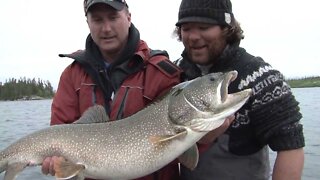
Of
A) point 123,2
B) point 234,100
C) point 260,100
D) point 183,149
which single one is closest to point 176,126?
point 183,149

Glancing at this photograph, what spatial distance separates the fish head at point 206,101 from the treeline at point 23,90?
292 ft

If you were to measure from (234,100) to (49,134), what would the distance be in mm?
1790

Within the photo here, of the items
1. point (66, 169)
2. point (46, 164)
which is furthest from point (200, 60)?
point (46, 164)

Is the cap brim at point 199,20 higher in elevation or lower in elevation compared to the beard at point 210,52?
higher

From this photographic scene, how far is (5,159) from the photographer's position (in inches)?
167

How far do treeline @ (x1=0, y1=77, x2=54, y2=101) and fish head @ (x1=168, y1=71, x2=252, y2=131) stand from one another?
88931 millimetres

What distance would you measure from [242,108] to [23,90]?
8926 cm

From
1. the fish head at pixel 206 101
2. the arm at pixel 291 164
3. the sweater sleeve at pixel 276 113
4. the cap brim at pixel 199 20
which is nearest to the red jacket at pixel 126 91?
the fish head at pixel 206 101

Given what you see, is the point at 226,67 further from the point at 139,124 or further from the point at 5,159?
the point at 5,159

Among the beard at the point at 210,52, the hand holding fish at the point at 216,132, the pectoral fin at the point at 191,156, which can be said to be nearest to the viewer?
the hand holding fish at the point at 216,132

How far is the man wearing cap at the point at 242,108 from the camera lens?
3869 mm

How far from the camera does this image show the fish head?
11.7 ft

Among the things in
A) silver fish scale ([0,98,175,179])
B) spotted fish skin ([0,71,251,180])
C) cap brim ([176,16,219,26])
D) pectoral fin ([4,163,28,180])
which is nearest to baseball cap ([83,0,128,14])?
cap brim ([176,16,219,26])

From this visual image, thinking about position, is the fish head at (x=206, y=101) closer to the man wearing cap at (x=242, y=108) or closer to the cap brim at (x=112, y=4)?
the man wearing cap at (x=242, y=108)
